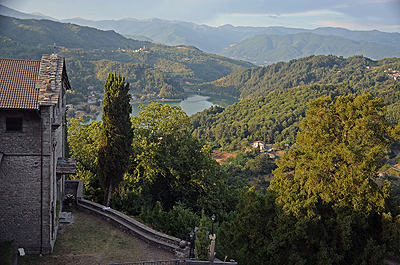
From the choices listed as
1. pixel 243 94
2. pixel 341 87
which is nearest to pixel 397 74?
pixel 341 87

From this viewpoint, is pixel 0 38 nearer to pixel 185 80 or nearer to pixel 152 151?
pixel 185 80

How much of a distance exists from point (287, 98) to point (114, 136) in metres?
96.5

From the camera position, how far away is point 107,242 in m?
12.3

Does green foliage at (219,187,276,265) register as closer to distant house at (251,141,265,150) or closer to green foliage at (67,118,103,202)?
green foliage at (67,118,103,202)

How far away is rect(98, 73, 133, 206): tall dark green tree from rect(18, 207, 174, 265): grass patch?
8.38ft

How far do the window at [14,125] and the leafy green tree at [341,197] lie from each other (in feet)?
27.0

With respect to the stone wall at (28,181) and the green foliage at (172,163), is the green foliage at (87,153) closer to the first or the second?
the green foliage at (172,163)

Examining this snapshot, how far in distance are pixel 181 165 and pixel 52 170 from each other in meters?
8.78

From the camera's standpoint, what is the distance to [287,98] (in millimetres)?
106688

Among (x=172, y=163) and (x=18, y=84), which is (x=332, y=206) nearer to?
(x=172, y=163)

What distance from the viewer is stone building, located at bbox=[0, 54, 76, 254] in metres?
10.2

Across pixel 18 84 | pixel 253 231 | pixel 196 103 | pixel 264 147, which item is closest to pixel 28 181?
pixel 18 84

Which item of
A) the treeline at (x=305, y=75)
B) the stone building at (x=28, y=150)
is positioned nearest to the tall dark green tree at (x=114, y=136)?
the stone building at (x=28, y=150)

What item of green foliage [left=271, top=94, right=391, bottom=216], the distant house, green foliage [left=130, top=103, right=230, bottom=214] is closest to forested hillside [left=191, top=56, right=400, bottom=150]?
the distant house
